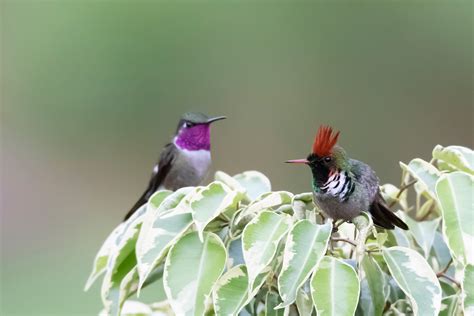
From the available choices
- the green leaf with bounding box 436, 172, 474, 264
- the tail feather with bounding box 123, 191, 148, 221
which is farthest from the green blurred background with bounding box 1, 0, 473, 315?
the green leaf with bounding box 436, 172, 474, 264

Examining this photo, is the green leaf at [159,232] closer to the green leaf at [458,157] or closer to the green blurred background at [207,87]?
the green leaf at [458,157]

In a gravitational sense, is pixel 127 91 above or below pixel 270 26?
below

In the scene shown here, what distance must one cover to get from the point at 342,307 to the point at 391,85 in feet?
16.6

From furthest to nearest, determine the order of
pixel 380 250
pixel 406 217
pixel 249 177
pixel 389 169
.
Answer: pixel 389 169 < pixel 249 177 < pixel 406 217 < pixel 380 250

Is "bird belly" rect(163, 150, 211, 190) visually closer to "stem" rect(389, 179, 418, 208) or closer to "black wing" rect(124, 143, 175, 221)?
"black wing" rect(124, 143, 175, 221)

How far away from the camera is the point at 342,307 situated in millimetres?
1058

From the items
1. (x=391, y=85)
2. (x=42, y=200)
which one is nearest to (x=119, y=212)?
(x=42, y=200)

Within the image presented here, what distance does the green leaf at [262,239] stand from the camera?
110cm

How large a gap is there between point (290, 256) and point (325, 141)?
29 centimetres

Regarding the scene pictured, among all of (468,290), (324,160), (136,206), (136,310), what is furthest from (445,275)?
(136,206)

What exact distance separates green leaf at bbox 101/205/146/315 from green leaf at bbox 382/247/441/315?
18.4 inches

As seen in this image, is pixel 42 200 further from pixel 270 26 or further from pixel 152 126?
pixel 270 26

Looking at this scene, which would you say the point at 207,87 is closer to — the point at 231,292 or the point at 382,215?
the point at 382,215

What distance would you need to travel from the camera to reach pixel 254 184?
1.53m
